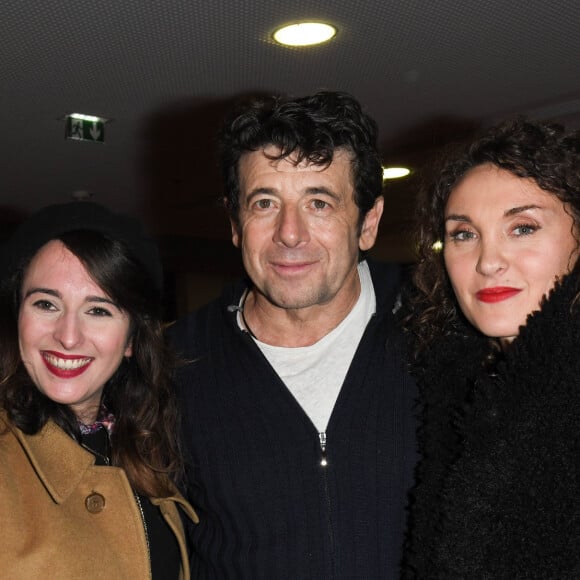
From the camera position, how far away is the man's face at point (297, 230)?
255 centimetres

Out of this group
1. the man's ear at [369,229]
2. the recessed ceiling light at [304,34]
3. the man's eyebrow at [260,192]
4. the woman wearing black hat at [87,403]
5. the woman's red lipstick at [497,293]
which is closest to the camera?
the woman's red lipstick at [497,293]

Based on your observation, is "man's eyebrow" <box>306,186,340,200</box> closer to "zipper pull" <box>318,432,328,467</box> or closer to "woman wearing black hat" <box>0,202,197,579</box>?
"woman wearing black hat" <box>0,202,197,579</box>

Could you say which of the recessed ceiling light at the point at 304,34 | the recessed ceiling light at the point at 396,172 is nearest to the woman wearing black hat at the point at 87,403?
the recessed ceiling light at the point at 304,34

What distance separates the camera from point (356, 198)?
2668 millimetres

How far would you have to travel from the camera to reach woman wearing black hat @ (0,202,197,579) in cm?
220

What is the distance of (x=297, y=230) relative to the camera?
253 cm

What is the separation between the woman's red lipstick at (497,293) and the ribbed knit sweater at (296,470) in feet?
1.55

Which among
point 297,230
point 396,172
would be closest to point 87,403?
point 297,230

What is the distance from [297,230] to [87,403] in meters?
0.73

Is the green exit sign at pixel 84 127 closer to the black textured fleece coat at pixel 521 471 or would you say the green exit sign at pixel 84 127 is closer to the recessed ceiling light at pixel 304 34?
the recessed ceiling light at pixel 304 34

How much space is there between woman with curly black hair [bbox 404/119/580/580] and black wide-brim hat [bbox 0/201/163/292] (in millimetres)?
798

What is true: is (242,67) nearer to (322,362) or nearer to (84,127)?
(84,127)

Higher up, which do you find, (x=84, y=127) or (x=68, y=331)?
(x=84, y=127)

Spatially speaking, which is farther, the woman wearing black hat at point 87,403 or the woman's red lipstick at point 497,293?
the woman wearing black hat at point 87,403
